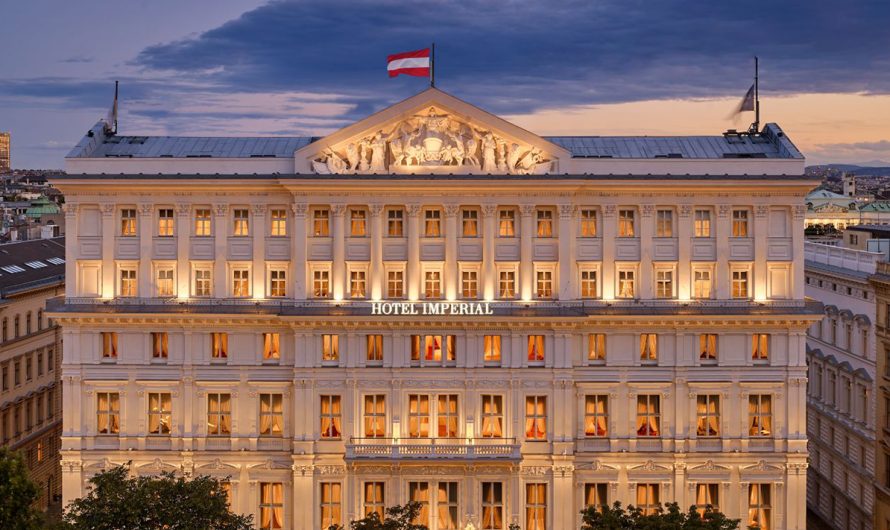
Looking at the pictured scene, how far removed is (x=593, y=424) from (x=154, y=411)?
3430 cm

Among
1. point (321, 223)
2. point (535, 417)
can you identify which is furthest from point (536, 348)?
point (321, 223)

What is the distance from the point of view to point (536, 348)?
87.8 meters

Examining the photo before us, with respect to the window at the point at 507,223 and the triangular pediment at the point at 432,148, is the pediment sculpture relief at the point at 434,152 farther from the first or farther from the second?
the window at the point at 507,223

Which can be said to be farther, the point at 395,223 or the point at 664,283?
the point at 664,283

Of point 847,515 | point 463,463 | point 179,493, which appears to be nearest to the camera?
point 179,493

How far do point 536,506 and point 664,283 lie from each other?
19976mm

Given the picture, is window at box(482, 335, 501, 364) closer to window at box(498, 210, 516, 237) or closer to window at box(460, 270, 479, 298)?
window at box(460, 270, 479, 298)

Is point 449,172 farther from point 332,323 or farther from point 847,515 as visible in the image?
point 847,515

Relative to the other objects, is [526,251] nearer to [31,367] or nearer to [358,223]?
[358,223]

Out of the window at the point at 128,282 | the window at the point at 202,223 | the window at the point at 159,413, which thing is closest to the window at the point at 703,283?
the window at the point at 202,223

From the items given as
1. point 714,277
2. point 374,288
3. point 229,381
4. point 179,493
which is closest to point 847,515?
point 714,277

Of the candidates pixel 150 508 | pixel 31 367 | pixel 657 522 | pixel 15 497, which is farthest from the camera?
pixel 31 367

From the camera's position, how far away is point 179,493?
67375 mm

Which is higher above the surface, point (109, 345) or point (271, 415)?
point (109, 345)
